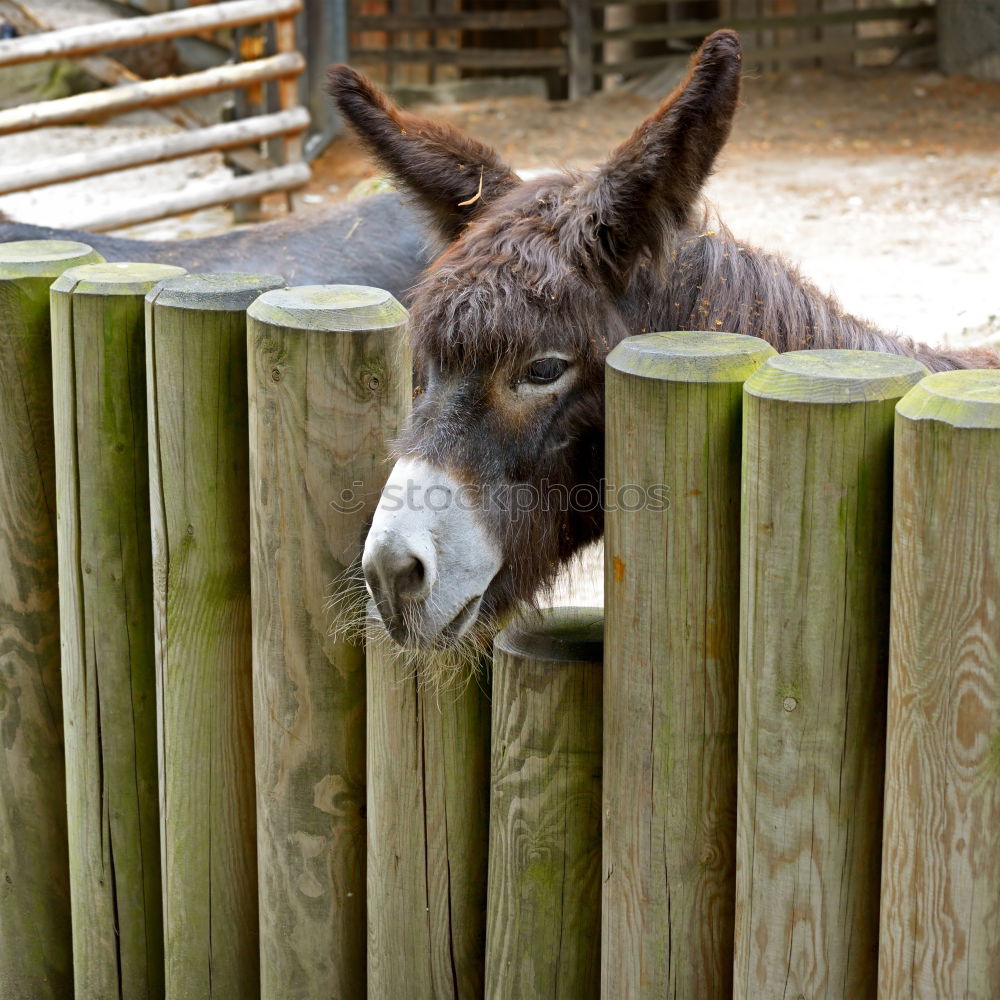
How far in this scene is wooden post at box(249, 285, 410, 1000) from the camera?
8.16ft

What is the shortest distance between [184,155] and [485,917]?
32.4 feet

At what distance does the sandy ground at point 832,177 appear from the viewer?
8062 mm

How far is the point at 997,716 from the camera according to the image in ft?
6.19

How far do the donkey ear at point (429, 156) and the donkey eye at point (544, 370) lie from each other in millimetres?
600

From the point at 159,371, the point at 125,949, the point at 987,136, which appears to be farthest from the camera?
the point at 987,136

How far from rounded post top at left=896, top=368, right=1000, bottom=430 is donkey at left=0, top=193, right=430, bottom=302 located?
155 inches

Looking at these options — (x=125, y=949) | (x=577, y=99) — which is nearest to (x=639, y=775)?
(x=125, y=949)

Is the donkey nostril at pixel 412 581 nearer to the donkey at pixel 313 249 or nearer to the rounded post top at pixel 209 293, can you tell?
the rounded post top at pixel 209 293

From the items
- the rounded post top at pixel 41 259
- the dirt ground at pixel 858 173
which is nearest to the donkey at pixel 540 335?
the rounded post top at pixel 41 259

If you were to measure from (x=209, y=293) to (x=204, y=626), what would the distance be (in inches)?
29.5

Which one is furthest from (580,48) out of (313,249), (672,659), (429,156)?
(672,659)

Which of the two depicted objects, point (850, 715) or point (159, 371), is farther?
point (159, 371)

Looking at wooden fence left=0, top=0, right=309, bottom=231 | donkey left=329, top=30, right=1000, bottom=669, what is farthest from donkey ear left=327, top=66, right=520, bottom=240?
wooden fence left=0, top=0, right=309, bottom=231

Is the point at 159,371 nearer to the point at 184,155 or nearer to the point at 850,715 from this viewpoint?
the point at 850,715
